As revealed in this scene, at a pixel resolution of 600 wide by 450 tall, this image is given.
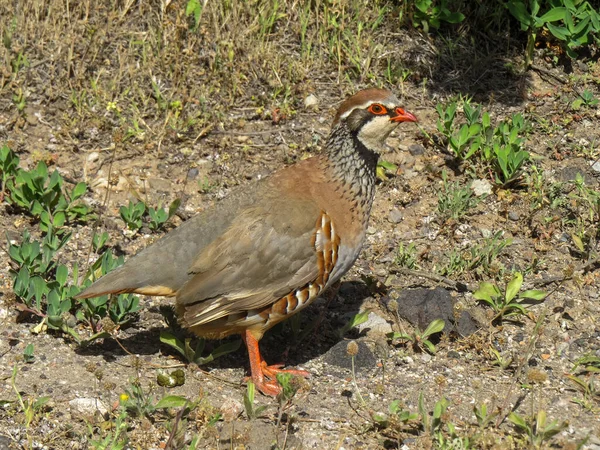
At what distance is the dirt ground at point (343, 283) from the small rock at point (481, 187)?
0.09m

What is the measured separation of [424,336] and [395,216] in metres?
1.42

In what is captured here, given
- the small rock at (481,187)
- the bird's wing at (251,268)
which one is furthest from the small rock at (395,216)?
the bird's wing at (251,268)

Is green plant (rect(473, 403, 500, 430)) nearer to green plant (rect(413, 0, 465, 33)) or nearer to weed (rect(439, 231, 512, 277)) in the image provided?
weed (rect(439, 231, 512, 277))

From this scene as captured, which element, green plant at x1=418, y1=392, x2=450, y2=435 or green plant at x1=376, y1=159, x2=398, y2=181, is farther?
green plant at x1=376, y1=159, x2=398, y2=181

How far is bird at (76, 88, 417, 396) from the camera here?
4.82m

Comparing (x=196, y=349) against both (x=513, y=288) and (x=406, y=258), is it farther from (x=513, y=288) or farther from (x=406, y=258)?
(x=513, y=288)

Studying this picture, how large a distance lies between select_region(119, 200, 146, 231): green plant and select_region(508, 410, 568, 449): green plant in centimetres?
296

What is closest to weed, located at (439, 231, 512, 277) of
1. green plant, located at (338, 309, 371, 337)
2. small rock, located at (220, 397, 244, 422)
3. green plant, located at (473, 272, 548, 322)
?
green plant, located at (473, 272, 548, 322)

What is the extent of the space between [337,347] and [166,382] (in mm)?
1057

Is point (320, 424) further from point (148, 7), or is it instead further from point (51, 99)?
point (148, 7)

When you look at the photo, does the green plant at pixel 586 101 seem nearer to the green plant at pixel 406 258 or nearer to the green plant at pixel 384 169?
the green plant at pixel 384 169

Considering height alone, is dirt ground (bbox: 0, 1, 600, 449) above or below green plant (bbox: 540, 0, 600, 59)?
below

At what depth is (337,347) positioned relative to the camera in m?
5.25

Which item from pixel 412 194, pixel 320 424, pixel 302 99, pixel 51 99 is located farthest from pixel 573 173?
pixel 51 99
